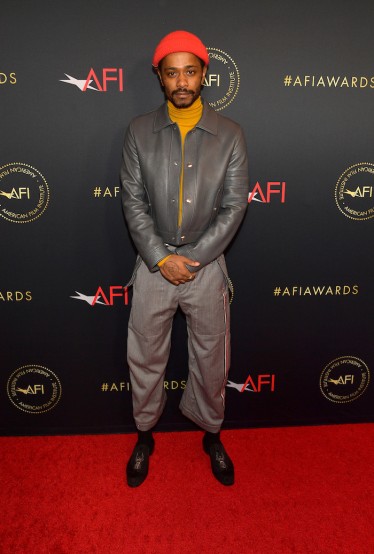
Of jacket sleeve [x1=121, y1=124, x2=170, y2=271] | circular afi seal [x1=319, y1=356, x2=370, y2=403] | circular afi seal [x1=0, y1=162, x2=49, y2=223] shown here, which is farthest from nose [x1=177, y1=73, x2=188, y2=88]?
circular afi seal [x1=319, y1=356, x2=370, y2=403]

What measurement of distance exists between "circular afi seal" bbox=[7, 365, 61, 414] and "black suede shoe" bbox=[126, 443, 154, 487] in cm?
55

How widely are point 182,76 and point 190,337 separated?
1.11 m

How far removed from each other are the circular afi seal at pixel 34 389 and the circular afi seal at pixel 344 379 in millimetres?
1457

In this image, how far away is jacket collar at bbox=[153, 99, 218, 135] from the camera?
185cm

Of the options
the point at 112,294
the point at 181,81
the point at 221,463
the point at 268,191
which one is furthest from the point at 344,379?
the point at 181,81

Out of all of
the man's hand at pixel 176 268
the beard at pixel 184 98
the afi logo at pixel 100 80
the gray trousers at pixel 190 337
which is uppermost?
the afi logo at pixel 100 80

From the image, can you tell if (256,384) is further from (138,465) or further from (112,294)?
(112,294)

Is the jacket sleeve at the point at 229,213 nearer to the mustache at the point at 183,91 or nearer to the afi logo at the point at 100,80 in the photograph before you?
the mustache at the point at 183,91

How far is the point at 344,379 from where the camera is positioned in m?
2.52

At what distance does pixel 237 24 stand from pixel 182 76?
49 centimetres

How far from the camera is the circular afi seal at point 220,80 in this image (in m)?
1.99

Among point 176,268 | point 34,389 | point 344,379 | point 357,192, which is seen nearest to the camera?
point 176,268

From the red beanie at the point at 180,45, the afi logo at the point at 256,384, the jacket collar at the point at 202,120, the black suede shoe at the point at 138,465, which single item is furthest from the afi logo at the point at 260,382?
the red beanie at the point at 180,45

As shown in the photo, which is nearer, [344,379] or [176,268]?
[176,268]
